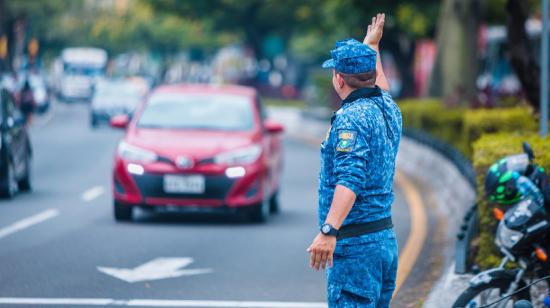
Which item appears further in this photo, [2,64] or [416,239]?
[2,64]

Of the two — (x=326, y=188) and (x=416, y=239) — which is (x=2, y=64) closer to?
(x=416, y=239)

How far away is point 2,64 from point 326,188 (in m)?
74.2

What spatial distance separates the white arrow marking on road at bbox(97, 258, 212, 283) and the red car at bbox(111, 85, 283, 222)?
283 centimetres

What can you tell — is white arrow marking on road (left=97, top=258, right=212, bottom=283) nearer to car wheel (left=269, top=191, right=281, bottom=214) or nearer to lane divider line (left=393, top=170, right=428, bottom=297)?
A: lane divider line (left=393, top=170, right=428, bottom=297)

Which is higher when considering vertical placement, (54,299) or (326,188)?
A: (326,188)

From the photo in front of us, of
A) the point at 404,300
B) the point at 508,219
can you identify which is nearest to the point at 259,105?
the point at 404,300

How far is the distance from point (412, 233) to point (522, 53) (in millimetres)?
5336

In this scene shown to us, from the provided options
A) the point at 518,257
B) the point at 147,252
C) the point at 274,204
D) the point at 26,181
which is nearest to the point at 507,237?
the point at 518,257

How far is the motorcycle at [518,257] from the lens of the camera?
760cm

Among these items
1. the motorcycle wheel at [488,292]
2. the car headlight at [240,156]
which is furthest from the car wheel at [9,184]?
the motorcycle wheel at [488,292]

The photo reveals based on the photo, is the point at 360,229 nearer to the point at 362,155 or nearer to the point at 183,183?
the point at 362,155

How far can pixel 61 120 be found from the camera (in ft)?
172

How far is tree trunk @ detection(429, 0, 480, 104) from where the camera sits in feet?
95.5

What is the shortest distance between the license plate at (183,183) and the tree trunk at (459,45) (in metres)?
14.6
